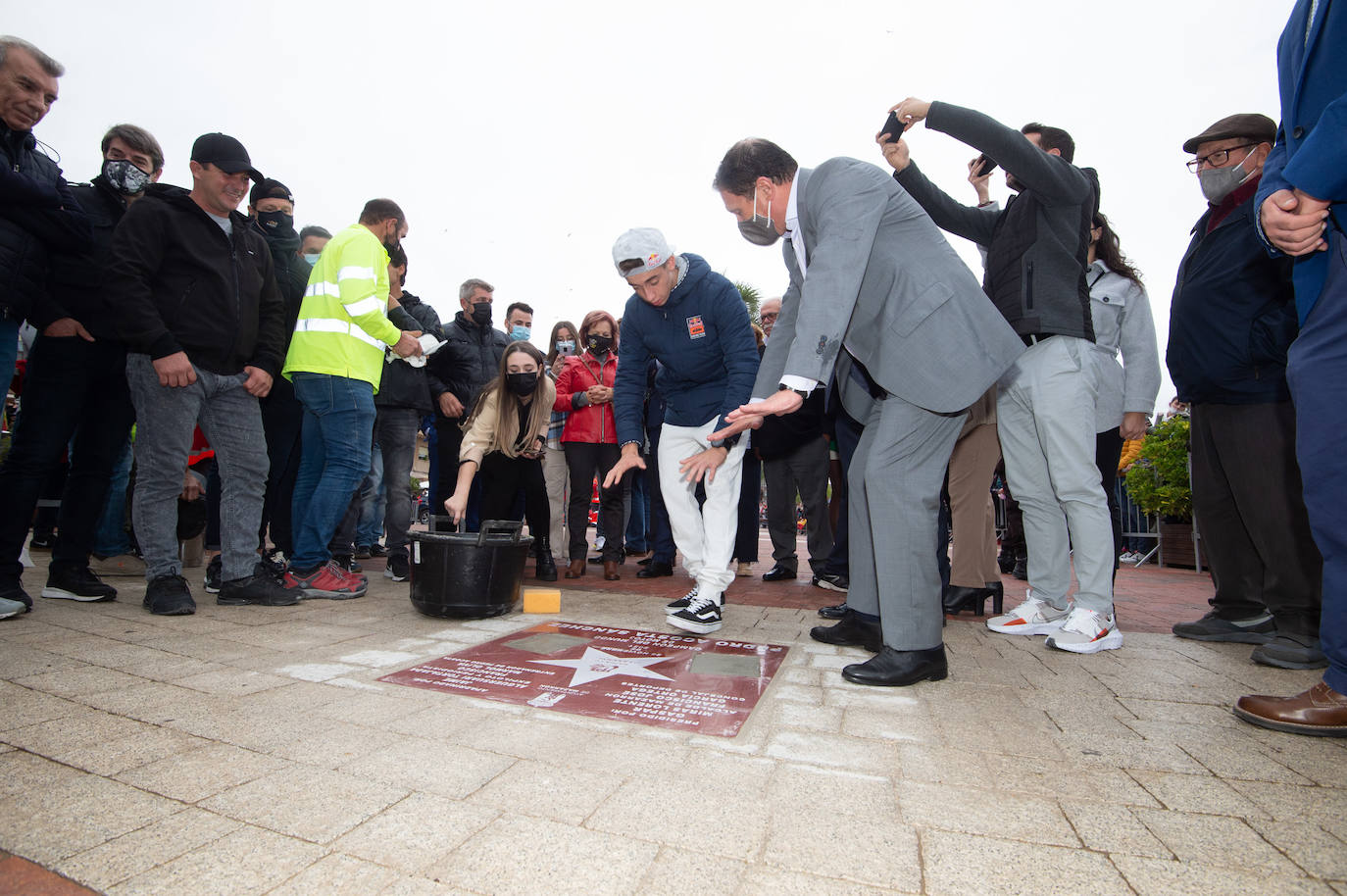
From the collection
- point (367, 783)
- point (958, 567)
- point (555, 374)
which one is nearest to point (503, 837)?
point (367, 783)

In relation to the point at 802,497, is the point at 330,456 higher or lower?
higher

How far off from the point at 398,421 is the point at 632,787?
4.13 m

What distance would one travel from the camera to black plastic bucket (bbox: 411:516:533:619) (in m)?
3.30

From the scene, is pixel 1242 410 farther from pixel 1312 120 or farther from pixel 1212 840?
pixel 1212 840

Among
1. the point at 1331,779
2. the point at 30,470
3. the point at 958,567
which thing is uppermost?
the point at 30,470

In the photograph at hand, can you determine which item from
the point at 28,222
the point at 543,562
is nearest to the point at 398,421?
the point at 543,562

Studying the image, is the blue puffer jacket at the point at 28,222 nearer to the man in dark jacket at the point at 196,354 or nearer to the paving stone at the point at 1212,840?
the man in dark jacket at the point at 196,354

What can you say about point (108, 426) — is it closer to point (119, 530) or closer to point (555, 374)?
point (119, 530)

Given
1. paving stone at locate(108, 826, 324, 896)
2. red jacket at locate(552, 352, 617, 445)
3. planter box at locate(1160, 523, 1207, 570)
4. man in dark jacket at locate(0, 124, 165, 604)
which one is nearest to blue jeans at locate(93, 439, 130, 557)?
man in dark jacket at locate(0, 124, 165, 604)

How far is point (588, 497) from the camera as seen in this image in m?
5.36

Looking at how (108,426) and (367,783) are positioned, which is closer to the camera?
(367,783)

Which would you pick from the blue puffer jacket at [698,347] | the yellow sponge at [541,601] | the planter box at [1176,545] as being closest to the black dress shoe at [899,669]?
the blue puffer jacket at [698,347]

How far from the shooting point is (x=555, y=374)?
6316 millimetres

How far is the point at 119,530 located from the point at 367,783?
4262 mm
